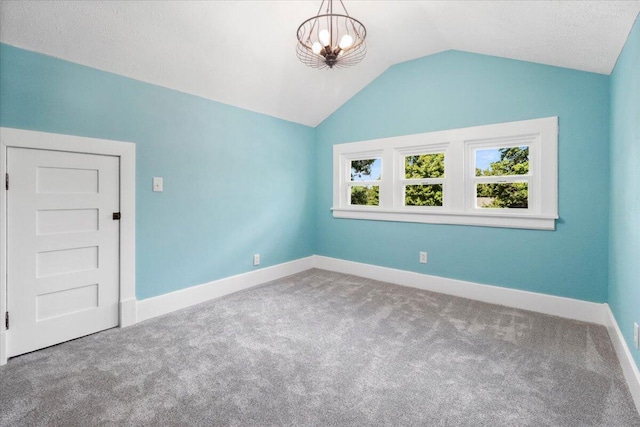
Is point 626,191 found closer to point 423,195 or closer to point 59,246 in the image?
point 423,195


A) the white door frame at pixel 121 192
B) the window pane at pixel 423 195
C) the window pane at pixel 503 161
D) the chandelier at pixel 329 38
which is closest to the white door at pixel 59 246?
the white door frame at pixel 121 192

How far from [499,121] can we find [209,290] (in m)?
3.60

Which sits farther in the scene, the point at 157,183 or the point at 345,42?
the point at 157,183

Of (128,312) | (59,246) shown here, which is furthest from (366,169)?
(59,246)

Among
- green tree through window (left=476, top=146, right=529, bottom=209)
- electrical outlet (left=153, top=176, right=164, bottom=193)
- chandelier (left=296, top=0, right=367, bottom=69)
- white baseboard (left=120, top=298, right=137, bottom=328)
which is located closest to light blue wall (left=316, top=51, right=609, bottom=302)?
green tree through window (left=476, top=146, right=529, bottom=209)

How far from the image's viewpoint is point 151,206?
277 centimetres

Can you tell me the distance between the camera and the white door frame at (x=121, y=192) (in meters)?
2.01

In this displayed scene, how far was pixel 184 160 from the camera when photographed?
9.85 ft

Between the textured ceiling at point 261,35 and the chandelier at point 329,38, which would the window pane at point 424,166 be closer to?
the textured ceiling at point 261,35

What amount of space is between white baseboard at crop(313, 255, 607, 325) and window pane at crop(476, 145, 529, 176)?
1.25m

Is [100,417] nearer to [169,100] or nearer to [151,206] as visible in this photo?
[151,206]

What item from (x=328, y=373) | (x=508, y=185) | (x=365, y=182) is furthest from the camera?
(x=365, y=182)

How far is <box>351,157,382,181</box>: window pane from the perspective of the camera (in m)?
4.14

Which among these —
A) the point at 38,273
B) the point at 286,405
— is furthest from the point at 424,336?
the point at 38,273
